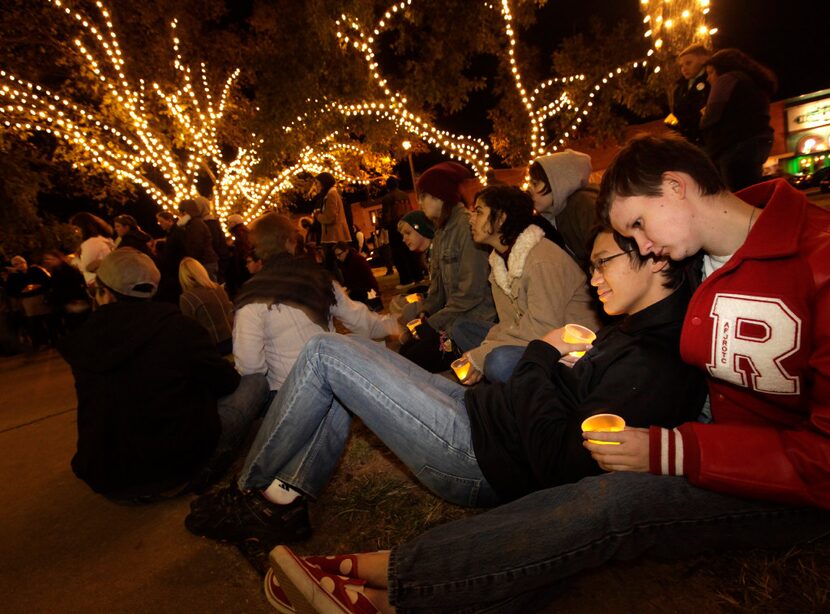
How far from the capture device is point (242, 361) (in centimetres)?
316

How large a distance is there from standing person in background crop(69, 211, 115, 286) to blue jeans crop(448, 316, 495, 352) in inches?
247

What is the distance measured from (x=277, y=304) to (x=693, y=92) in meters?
4.25

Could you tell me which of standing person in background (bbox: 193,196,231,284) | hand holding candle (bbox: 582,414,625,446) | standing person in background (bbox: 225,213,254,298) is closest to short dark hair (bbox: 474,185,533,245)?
hand holding candle (bbox: 582,414,625,446)

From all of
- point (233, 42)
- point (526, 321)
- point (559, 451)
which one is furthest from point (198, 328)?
point (233, 42)

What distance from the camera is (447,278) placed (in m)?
4.09

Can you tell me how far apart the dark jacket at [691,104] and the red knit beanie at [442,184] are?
2182 mm

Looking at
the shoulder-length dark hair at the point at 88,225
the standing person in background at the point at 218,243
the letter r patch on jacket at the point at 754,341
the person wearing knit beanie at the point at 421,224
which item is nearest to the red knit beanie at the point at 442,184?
the person wearing knit beanie at the point at 421,224

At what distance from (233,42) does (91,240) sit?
9089 millimetres

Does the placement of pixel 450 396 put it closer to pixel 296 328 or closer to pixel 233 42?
pixel 296 328

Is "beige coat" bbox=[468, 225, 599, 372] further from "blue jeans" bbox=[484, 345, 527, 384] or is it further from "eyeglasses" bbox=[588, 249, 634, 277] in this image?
"eyeglasses" bbox=[588, 249, 634, 277]

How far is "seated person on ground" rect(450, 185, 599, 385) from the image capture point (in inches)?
109

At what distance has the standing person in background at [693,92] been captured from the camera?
4.32m

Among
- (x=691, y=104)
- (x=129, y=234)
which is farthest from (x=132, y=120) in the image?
(x=691, y=104)

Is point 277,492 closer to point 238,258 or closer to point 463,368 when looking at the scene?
point 463,368
